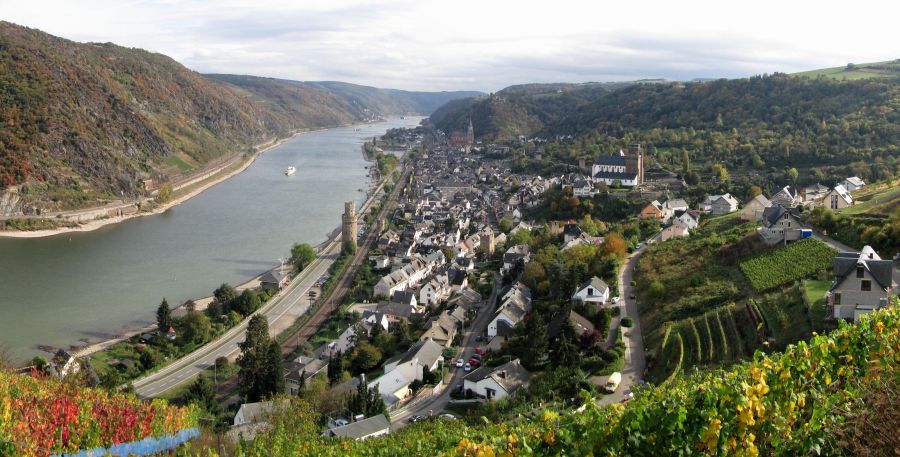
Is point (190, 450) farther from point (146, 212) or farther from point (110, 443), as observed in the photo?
point (146, 212)

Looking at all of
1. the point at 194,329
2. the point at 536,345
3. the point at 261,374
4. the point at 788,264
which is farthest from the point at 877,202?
the point at 194,329

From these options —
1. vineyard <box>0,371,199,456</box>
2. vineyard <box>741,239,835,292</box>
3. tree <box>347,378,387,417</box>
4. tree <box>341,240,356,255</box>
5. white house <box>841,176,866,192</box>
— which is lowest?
tree <box>341,240,356,255</box>

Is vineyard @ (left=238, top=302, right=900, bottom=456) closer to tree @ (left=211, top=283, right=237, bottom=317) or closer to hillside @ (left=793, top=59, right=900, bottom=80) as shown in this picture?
tree @ (left=211, top=283, right=237, bottom=317)

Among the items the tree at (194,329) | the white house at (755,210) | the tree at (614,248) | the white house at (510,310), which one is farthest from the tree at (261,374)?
the white house at (755,210)

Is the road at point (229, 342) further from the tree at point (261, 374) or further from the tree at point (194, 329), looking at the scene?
the tree at point (261, 374)

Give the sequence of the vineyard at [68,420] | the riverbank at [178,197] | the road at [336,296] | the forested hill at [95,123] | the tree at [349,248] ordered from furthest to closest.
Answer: the forested hill at [95,123], the riverbank at [178,197], the tree at [349,248], the road at [336,296], the vineyard at [68,420]

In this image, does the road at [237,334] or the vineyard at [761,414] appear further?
the road at [237,334]

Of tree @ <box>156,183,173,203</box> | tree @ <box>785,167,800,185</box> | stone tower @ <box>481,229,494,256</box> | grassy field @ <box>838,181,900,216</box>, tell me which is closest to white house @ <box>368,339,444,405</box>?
grassy field @ <box>838,181,900,216</box>

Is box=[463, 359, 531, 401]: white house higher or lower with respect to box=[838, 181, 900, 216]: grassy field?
lower
